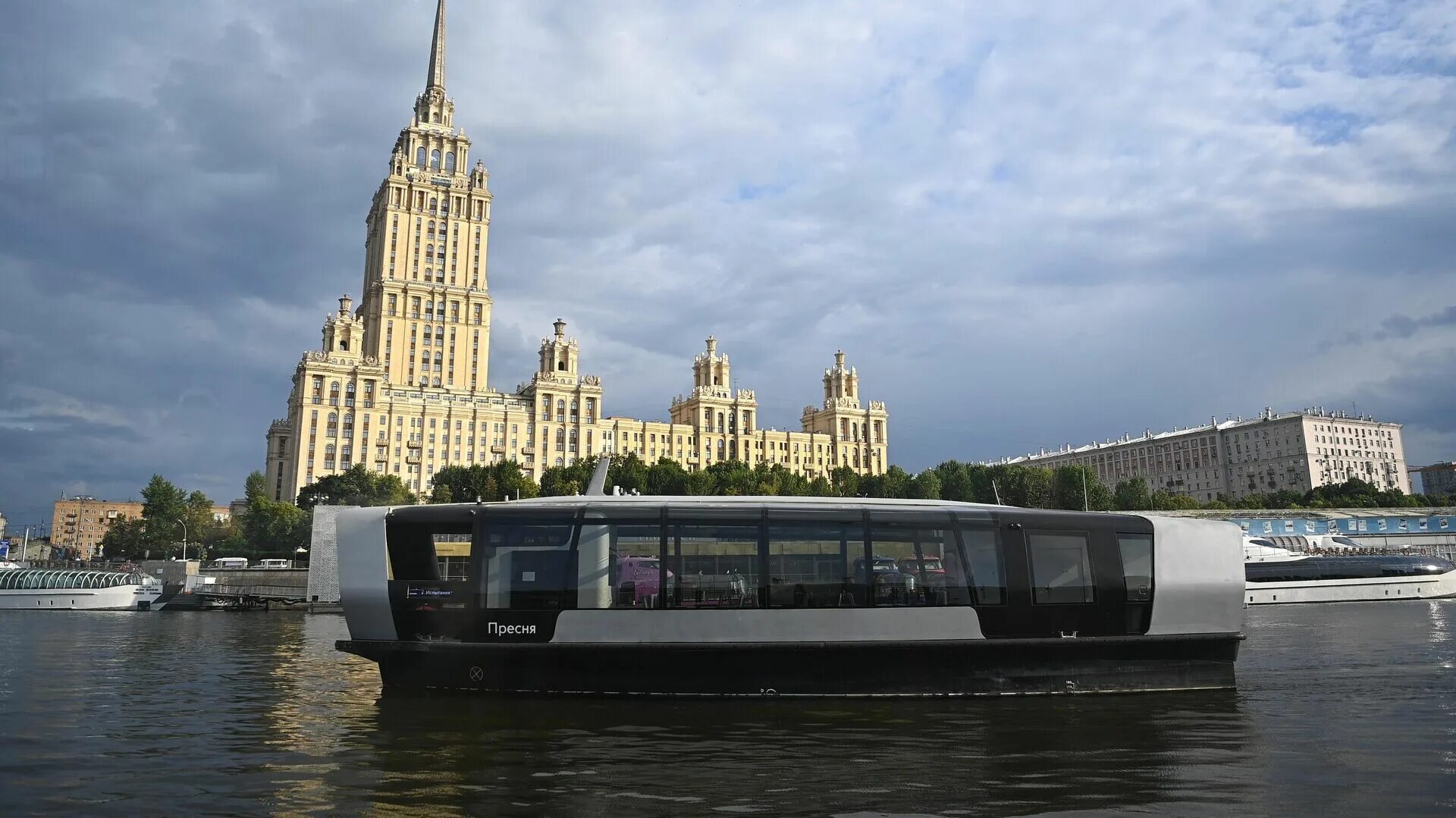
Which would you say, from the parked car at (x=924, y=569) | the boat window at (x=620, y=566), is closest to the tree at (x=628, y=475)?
the boat window at (x=620, y=566)

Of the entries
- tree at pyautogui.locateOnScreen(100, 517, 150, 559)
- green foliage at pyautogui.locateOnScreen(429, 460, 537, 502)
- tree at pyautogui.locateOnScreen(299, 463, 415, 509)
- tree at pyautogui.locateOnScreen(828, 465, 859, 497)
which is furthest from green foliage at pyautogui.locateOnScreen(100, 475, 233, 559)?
tree at pyautogui.locateOnScreen(828, 465, 859, 497)

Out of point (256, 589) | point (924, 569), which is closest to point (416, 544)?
point (924, 569)

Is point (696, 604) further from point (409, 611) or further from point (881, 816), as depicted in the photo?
point (881, 816)

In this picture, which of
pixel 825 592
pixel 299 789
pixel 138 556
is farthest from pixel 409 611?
pixel 138 556

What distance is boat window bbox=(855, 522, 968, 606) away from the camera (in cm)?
1719

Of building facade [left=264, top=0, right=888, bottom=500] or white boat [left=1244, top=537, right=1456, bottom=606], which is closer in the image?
white boat [left=1244, top=537, right=1456, bottom=606]

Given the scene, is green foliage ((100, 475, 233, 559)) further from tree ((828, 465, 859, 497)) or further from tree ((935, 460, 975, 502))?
tree ((935, 460, 975, 502))

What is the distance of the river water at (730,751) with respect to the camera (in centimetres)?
1030

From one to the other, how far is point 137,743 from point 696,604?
8.95 meters

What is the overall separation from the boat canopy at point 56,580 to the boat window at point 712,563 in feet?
221

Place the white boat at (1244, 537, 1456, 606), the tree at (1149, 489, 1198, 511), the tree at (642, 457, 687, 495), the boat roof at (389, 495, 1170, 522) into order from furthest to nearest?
the tree at (642, 457, 687, 495)
the tree at (1149, 489, 1198, 511)
the white boat at (1244, 537, 1456, 606)
the boat roof at (389, 495, 1170, 522)

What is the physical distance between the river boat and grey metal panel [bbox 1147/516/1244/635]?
1244mm

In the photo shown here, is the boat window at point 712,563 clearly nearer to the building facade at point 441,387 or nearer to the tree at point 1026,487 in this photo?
the tree at point 1026,487

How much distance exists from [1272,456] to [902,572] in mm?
185578
